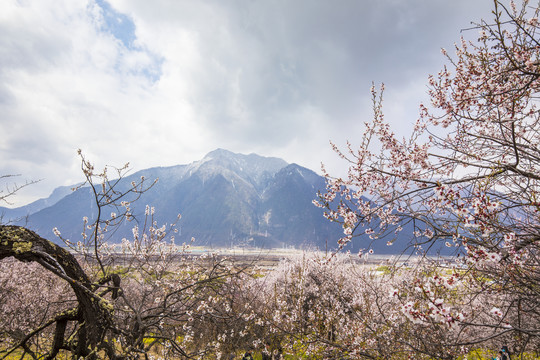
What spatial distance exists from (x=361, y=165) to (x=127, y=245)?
9.32m

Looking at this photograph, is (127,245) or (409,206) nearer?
(409,206)

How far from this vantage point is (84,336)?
2.76 m

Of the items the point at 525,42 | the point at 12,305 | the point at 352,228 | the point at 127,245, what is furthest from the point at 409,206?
the point at 12,305

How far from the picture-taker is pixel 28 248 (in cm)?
238

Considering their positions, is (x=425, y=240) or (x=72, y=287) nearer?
(x=72, y=287)

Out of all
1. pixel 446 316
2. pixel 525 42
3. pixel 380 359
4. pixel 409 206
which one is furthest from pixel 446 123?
Answer: pixel 380 359

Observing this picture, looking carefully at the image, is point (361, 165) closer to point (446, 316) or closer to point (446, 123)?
point (446, 123)

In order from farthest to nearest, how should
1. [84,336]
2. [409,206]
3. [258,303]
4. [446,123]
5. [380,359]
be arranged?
[258,303] → [380,359] → [446,123] → [409,206] → [84,336]

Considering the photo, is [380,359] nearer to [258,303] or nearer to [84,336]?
[84,336]

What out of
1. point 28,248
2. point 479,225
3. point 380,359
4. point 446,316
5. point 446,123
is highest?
point 446,123

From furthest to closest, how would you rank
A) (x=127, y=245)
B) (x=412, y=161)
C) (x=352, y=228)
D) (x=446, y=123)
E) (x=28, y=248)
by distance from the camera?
(x=127, y=245), (x=446, y=123), (x=412, y=161), (x=352, y=228), (x=28, y=248)

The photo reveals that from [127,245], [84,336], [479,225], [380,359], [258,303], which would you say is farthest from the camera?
[258,303]

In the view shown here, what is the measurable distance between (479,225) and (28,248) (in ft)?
16.9

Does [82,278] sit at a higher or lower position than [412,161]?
lower
